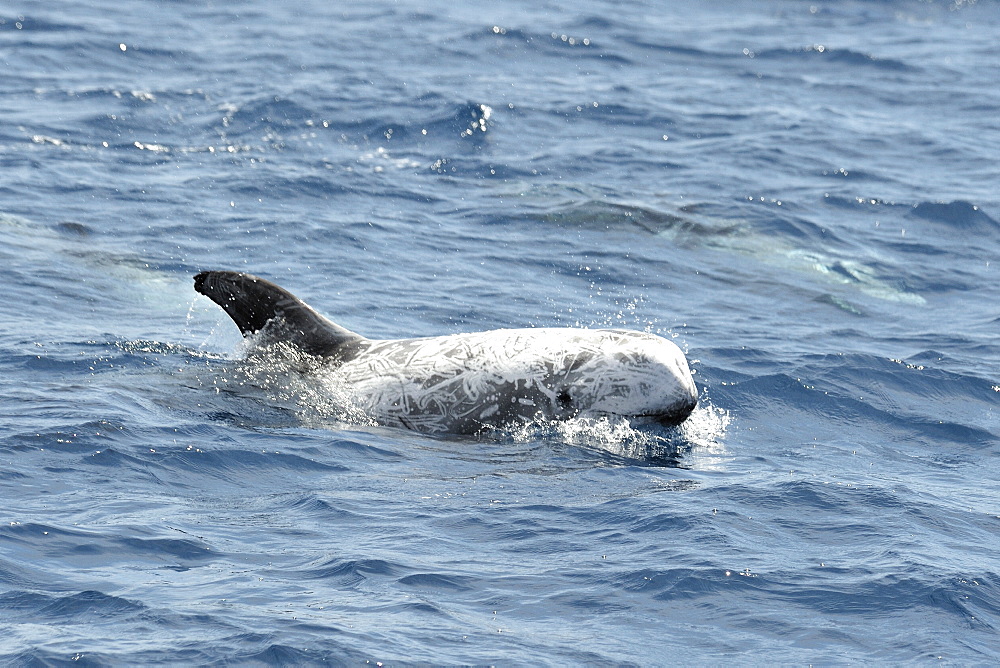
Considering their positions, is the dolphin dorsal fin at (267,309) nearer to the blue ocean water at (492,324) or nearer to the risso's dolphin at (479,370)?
the risso's dolphin at (479,370)

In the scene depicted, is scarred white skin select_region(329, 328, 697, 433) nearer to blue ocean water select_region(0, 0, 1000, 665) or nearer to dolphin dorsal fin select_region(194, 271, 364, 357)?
blue ocean water select_region(0, 0, 1000, 665)

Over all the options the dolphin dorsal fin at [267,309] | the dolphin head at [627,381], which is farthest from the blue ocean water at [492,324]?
the dolphin dorsal fin at [267,309]

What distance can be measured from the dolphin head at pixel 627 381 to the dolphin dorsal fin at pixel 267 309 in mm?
2414

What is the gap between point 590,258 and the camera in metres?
19.7

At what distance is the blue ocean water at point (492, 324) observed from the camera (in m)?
9.25

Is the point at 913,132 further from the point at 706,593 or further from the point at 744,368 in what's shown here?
the point at 706,593

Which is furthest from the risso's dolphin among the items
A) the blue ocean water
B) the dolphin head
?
the blue ocean water

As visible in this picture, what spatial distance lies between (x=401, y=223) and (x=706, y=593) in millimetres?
11936

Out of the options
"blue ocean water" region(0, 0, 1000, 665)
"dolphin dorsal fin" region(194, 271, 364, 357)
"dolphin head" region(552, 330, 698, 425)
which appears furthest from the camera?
"dolphin dorsal fin" region(194, 271, 364, 357)

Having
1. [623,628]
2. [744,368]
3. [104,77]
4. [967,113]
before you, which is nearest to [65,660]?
[623,628]

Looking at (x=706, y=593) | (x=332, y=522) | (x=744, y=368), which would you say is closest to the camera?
(x=706, y=593)

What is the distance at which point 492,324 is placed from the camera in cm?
1669

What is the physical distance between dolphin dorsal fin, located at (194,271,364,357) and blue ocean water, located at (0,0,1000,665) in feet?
1.41

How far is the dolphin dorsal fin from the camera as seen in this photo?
1359cm
